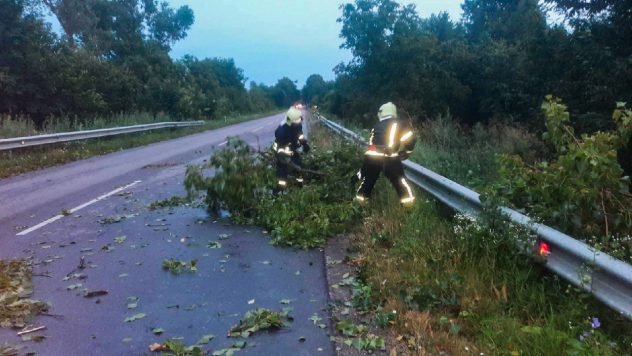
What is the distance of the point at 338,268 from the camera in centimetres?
610

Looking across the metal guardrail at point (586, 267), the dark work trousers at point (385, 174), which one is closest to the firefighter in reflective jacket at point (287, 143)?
the dark work trousers at point (385, 174)

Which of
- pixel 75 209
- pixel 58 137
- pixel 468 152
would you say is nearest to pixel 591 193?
pixel 468 152

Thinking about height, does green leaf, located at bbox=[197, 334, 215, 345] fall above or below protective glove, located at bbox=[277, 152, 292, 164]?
below

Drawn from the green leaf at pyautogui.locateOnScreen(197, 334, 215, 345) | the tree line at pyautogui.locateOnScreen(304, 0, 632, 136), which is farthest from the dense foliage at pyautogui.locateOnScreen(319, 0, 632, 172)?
the green leaf at pyautogui.locateOnScreen(197, 334, 215, 345)

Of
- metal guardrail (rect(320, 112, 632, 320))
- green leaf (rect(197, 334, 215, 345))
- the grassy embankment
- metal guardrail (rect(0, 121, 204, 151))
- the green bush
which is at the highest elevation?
the green bush

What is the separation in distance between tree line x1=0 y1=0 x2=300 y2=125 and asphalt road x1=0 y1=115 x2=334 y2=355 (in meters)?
4.35

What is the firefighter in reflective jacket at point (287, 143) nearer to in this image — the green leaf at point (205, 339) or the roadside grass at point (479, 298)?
the roadside grass at point (479, 298)

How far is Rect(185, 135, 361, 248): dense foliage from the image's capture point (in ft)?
25.0

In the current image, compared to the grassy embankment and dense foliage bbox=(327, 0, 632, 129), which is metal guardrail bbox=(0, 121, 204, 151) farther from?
the grassy embankment

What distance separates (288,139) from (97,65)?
90.1ft

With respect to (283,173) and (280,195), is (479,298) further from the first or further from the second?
(283,173)

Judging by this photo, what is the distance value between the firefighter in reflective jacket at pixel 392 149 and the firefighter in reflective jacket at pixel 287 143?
1.96 metres

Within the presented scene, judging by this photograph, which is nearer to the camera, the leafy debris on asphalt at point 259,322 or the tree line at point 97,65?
the leafy debris on asphalt at point 259,322

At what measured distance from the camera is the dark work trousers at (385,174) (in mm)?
7762
